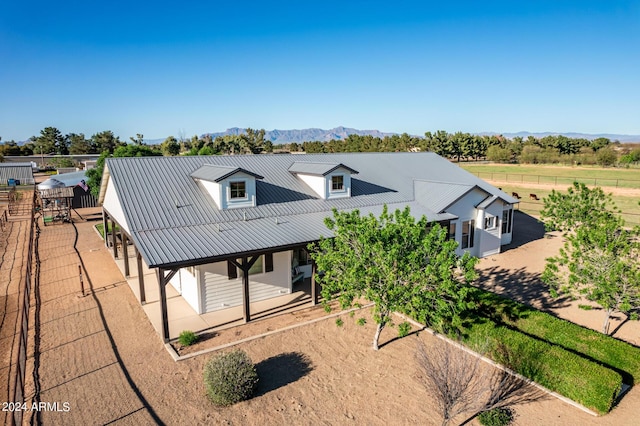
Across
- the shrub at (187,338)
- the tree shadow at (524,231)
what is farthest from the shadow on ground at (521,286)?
the shrub at (187,338)

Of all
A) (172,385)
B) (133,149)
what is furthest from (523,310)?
(133,149)

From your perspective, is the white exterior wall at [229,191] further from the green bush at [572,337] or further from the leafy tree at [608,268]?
the leafy tree at [608,268]

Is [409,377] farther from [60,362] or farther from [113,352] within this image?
[60,362]

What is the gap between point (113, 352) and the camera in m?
12.8

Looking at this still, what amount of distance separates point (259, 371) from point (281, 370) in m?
0.65

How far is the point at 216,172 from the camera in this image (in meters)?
18.0

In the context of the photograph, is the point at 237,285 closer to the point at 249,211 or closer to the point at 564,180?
the point at 249,211

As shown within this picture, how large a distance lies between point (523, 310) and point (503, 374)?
122 inches

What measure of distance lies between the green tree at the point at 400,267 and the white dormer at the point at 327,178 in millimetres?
8755

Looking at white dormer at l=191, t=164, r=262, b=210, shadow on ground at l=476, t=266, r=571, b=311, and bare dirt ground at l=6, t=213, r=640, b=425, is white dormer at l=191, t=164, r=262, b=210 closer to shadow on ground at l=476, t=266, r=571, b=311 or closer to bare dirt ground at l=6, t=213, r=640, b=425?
bare dirt ground at l=6, t=213, r=640, b=425

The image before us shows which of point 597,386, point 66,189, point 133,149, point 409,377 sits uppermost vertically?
point 133,149

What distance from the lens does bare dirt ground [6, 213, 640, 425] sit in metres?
9.84

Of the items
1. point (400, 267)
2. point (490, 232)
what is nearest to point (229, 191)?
point (400, 267)

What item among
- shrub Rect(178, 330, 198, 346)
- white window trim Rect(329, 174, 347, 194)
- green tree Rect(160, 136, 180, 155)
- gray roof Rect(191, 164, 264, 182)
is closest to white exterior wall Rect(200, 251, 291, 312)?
shrub Rect(178, 330, 198, 346)
